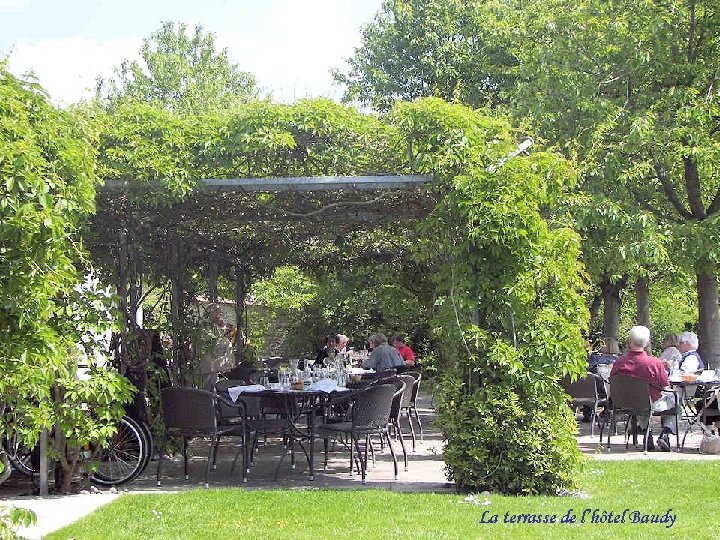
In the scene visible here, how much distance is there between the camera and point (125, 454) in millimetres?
8078

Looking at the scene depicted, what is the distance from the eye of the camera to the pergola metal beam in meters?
7.80

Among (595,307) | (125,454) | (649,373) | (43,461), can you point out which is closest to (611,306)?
(595,307)

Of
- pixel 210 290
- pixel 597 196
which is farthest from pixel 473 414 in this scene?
pixel 210 290

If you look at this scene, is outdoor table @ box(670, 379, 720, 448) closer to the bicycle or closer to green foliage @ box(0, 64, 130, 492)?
the bicycle

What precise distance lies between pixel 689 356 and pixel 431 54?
572 inches

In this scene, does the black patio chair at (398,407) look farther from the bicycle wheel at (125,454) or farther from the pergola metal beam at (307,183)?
the bicycle wheel at (125,454)

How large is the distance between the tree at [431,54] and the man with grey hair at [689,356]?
10794 mm

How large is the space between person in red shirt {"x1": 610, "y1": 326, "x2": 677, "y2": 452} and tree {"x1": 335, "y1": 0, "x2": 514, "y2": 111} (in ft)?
39.4

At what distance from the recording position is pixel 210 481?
331 inches

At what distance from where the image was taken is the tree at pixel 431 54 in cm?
2212

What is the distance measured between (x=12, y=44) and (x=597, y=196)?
796 cm

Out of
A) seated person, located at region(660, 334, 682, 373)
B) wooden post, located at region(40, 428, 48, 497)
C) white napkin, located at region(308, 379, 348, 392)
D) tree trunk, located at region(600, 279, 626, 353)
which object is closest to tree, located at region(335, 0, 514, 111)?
tree trunk, located at region(600, 279, 626, 353)

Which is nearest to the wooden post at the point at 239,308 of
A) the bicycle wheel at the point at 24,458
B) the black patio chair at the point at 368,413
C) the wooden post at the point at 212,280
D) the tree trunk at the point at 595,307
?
the wooden post at the point at 212,280

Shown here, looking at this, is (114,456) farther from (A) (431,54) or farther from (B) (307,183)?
(A) (431,54)
